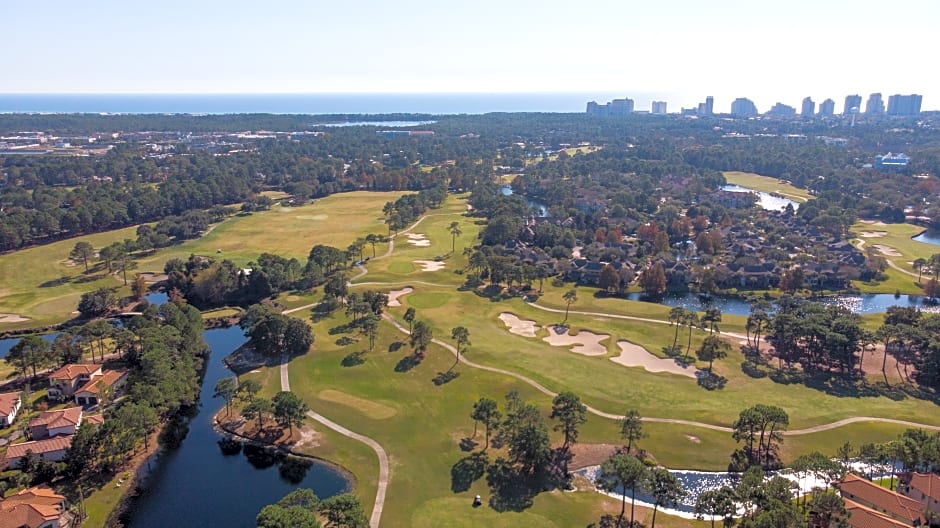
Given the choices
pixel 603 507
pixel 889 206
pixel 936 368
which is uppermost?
pixel 889 206

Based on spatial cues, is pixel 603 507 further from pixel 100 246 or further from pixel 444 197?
pixel 444 197

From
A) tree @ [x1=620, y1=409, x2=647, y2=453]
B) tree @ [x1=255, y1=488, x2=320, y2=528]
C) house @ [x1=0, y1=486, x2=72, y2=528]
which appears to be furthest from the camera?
tree @ [x1=620, y1=409, x2=647, y2=453]

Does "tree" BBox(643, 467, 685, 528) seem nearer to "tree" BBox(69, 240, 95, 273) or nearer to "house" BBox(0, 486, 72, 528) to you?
"house" BBox(0, 486, 72, 528)

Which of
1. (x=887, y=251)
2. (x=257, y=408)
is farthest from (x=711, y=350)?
(x=887, y=251)

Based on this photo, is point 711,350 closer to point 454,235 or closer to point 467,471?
point 467,471

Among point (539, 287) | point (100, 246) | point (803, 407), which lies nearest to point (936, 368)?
point (803, 407)

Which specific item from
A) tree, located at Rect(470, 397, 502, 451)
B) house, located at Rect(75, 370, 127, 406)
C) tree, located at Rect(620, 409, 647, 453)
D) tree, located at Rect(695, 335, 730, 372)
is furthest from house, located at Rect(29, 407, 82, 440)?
tree, located at Rect(695, 335, 730, 372)

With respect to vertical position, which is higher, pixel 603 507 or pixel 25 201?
pixel 25 201
